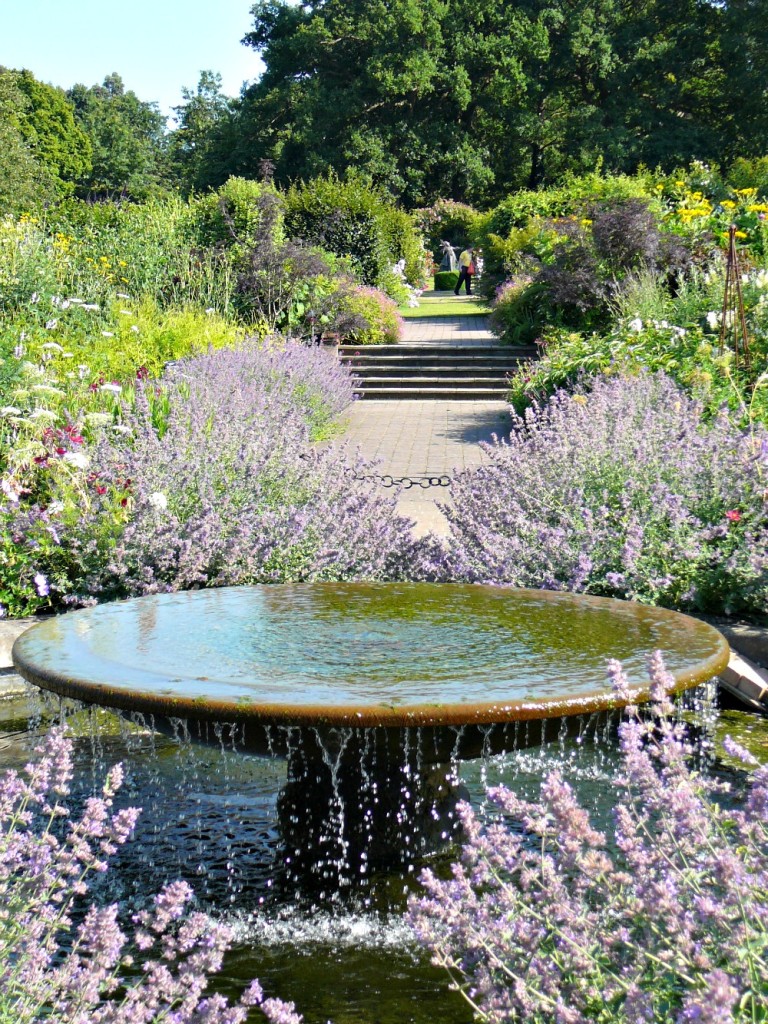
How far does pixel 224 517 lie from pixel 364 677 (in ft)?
8.92

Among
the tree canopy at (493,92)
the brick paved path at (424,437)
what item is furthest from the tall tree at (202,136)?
the brick paved path at (424,437)

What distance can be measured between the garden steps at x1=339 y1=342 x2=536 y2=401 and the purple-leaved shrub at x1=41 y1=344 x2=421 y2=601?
10.3 metres

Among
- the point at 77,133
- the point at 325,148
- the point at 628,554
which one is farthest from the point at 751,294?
the point at 77,133

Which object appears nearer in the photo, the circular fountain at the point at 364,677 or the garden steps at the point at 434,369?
the circular fountain at the point at 364,677

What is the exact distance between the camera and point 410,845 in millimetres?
3729

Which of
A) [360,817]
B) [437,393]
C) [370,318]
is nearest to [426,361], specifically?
[437,393]

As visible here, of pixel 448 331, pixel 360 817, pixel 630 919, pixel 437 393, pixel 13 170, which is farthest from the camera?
pixel 13 170

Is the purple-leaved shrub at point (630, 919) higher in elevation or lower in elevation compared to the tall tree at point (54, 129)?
lower

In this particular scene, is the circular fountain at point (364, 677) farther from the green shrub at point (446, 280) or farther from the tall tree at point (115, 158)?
the tall tree at point (115, 158)

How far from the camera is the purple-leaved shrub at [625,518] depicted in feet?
16.9

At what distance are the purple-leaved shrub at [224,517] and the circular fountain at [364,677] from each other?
95 centimetres

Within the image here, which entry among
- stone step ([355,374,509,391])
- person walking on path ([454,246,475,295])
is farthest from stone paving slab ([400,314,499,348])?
person walking on path ([454,246,475,295])

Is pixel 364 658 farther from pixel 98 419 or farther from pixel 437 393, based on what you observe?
pixel 437 393

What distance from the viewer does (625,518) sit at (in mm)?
5367
